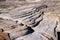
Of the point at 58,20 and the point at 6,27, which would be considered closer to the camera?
the point at 6,27

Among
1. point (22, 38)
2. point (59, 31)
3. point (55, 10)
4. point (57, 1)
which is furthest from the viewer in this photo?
point (57, 1)

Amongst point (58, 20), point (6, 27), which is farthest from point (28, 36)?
point (58, 20)

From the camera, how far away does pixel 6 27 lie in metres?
1.96

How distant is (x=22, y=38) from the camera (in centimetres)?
171

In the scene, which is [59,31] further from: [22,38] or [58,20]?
[22,38]

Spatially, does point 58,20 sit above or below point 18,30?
below

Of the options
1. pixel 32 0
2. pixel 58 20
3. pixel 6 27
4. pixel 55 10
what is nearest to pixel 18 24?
pixel 6 27

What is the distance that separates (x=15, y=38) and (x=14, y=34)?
0.05m

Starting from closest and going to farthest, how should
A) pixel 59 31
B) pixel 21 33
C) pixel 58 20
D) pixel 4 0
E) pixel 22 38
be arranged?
pixel 22 38 < pixel 21 33 < pixel 59 31 < pixel 58 20 < pixel 4 0

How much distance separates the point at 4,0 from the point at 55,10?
209 centimetres

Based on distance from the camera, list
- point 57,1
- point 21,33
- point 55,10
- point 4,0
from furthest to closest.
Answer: point 4,0 < point 57,1 < point 55,10 < point 21,33

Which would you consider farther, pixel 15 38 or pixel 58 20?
pixel 58 20

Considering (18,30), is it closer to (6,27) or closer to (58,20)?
(6,27)

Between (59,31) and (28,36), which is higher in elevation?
(28,36)
